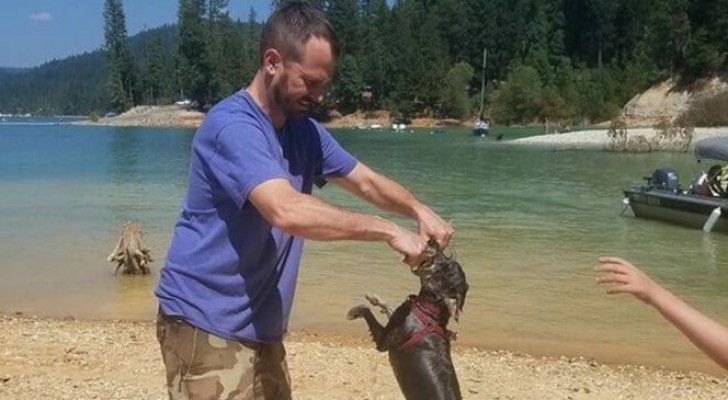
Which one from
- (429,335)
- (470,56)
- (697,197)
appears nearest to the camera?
(429,335)

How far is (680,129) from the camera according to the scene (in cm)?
6000

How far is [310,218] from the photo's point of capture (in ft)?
10.7

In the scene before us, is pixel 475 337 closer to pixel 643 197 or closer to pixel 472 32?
pixel 643 197

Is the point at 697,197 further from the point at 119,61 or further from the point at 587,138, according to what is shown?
the point at 119,61

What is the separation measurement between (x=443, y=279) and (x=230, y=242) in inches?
33.1

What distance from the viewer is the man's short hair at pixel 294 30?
3379 millimetres

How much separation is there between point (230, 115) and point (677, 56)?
95.3 metres

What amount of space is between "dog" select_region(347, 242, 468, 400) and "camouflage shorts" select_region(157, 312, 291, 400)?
1.85ft

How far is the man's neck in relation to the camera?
11.5 ft

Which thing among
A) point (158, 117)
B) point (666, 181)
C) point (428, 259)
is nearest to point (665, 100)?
point (666, 181)

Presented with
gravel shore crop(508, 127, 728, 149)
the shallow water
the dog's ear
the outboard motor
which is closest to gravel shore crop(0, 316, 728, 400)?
the shallow water

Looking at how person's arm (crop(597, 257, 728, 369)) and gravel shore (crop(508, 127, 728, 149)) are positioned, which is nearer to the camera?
person's arm (crop(597, 257, 728, 369))

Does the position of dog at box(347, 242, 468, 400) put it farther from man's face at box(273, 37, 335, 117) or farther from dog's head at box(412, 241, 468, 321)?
man's face at box(273, 37, 335, 117)

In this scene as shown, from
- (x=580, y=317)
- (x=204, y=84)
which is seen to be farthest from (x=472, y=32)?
(x=580, y=317)
